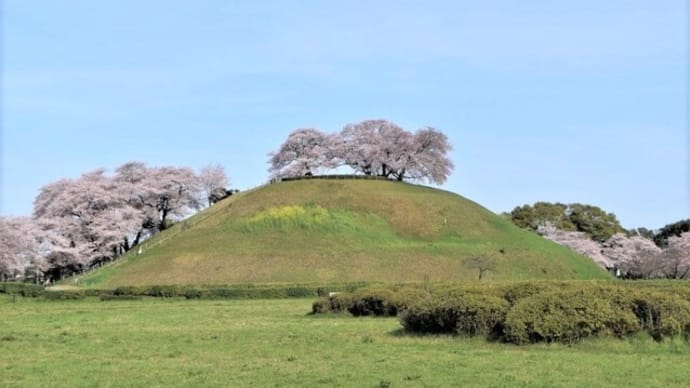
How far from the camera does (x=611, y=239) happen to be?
107688mm

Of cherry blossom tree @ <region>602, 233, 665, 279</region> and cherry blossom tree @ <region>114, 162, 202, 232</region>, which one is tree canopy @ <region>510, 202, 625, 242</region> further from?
cherry blossom tree @ <region>114, 162, 202, 232</region>

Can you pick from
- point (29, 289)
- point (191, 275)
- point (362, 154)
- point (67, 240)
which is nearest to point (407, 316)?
point (29, 289)

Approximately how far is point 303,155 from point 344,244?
32956 mm

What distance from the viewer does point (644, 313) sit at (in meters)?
17.5

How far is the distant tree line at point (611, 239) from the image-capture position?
3698 inches

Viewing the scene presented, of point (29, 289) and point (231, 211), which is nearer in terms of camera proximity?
point (29, 289)

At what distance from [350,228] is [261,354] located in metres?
60.5

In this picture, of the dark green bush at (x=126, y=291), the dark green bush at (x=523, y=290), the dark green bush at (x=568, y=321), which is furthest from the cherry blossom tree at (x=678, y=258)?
the dark green bush at (x=568, y=321)

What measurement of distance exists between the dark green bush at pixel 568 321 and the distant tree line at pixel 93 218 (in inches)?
2863

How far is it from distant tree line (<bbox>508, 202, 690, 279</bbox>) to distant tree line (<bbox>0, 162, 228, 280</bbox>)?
5155 centimetres

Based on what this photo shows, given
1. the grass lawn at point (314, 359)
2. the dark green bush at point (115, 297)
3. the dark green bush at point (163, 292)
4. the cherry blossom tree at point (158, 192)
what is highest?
the cherry blossom tree at point (158, 192)

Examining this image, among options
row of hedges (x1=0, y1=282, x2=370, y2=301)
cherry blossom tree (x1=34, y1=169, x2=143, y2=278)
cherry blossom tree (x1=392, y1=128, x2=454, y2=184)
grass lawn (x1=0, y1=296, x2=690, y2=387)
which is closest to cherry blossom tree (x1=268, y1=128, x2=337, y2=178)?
cherry blossom tree (x1=392, y1=128, x2=454, y2=184)

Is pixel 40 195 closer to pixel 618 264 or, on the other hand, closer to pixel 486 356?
pixel 618 264

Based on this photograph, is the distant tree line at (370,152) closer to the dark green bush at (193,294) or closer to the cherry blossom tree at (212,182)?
the cherry blossom tree at (212,182)
